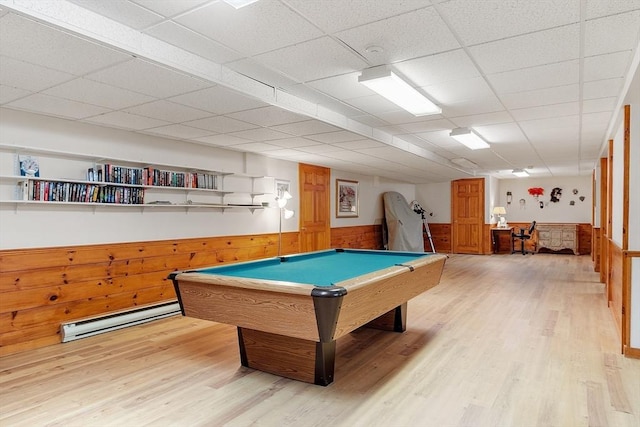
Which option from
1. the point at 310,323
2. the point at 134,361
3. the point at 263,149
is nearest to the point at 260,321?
the point at 310,323

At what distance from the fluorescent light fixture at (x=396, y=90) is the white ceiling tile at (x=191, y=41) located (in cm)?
97

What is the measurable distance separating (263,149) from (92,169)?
2242 millimetres

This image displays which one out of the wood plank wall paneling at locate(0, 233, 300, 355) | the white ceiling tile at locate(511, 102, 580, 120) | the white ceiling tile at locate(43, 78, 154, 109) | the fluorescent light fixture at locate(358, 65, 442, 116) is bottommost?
the wood plank wall paneling at locate(0, 233, 300, 355)

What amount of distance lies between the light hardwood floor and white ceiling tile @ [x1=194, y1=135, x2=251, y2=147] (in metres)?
2.17

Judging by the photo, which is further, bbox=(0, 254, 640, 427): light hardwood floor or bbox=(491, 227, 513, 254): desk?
bbox=(491, 227, 513, 254): desk

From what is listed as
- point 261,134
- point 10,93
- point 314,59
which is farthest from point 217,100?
point 10,93

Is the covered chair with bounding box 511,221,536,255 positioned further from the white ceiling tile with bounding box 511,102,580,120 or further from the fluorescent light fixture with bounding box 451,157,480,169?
the white ceiling tile with bounding box 511,102,580,120

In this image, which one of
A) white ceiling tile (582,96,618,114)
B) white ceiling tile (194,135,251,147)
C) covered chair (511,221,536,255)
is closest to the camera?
white ceiling tile (582,96,618,114)

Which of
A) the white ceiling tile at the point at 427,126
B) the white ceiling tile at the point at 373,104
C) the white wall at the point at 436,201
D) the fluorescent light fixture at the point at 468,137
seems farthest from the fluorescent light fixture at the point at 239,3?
the white wall at the point at 436,201

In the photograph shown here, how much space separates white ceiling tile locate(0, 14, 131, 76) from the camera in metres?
2.05

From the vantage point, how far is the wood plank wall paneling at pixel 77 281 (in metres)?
3.66

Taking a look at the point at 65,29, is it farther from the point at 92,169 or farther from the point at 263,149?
the point at 263,149

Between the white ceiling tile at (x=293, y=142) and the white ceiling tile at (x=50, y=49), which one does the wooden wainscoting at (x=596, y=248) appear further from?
the white ceiling tile at (x=50, y=49)

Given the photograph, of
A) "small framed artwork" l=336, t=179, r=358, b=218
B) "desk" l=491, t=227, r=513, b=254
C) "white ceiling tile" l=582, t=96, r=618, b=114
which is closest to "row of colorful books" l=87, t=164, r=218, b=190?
"small framed artwork" l=336, t=179, r=358, b=218
